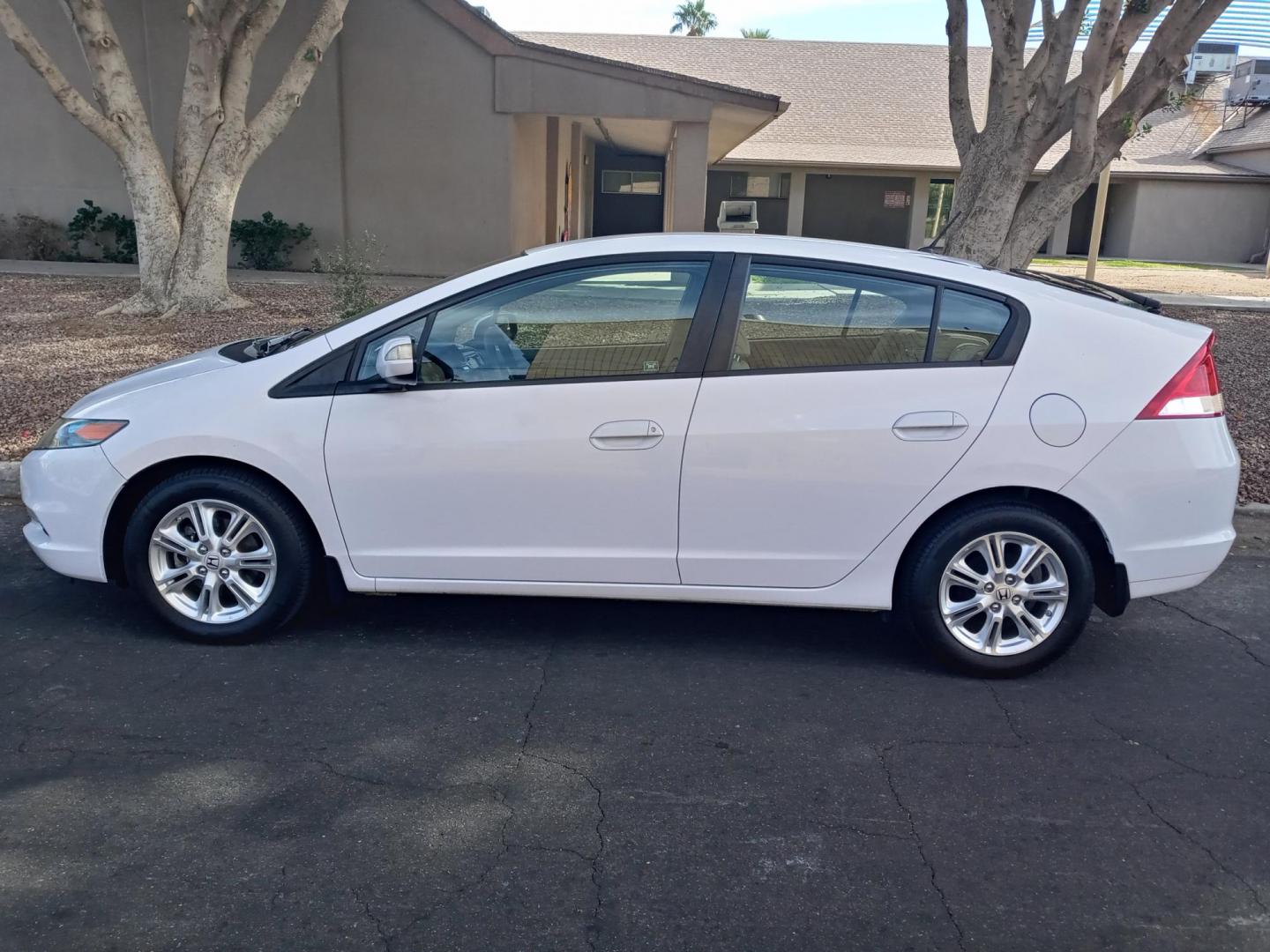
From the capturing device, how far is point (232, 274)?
17.4m

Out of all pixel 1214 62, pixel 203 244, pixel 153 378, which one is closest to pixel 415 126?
pixel 203 244

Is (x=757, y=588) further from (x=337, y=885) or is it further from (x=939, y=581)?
(x=337, y=885)

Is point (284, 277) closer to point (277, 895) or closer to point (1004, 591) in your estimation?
point (1004, 591)

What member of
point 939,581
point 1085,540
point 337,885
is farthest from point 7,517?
point 1085,540

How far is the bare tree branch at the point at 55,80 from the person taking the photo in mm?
11023

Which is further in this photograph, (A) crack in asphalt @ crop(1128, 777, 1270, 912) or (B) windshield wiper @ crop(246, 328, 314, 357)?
(B) windshield wiper @ crop(246, 328, 314, 357)

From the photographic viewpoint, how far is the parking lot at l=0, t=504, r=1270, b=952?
9.58 ft

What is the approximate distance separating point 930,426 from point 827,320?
612 millimetres

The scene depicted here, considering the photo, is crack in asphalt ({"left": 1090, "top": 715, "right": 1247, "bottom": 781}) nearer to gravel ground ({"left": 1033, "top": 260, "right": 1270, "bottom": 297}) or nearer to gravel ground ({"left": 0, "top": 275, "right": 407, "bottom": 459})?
gravel ground ({"left": 0, "top": 275, "right": 407, "bottom": 459})

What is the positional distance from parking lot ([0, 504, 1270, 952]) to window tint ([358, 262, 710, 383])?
1209 mm

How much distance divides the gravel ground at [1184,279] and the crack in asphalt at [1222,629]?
14752 millimetres

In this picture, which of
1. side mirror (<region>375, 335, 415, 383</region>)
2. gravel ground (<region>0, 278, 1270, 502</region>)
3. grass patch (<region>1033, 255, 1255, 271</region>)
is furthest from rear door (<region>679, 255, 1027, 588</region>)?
grass patch (<region>1033, 255, 1255, 271</region>)

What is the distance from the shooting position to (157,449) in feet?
14.4

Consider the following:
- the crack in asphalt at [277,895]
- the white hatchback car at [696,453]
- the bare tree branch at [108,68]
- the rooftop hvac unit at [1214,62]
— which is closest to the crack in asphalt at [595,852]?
the crack in asphalt at [277,895]
